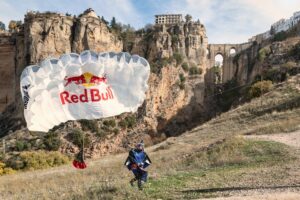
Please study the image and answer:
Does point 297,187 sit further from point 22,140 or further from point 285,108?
point 22,140

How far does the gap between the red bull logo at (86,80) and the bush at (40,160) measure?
75.9ft

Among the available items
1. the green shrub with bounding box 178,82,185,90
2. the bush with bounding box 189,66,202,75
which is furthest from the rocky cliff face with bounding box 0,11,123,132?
the bush with bounding box 189,66,202,75

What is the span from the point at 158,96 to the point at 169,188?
40289 mm

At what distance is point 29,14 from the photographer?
52031 mm

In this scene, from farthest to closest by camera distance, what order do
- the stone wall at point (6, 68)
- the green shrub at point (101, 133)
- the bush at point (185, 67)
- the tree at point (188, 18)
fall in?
the tree at point (188, 18) < the stone wall at point (6, 68) < the bush at point (185, 67) < the green shrub at point (101, 133)

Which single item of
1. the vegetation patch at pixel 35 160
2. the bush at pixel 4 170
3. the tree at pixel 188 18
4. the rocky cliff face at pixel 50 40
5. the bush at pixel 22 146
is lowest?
the bush at pixel 4 170

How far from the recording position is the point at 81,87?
13.1 metres

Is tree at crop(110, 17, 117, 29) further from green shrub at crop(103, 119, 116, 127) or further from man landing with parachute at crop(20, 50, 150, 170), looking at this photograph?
man landing with parachute at crop(20, 50, 150, 170)

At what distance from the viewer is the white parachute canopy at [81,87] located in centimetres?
1243

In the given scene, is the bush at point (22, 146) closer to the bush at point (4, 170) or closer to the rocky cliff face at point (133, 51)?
the rocky cliff face at point (133, 51)

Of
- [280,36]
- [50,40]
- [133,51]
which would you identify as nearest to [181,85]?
[133,51]

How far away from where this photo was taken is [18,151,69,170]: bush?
117 ft

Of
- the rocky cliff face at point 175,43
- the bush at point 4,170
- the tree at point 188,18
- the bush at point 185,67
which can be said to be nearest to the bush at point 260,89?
the bush at point 185,67

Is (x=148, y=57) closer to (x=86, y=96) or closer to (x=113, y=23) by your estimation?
(x=113, y=23)
